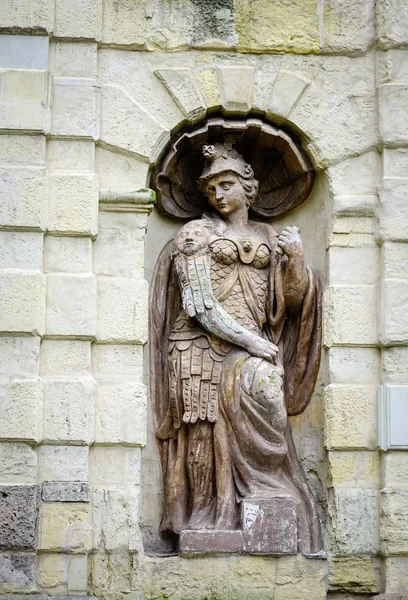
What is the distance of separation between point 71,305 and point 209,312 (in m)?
0.94

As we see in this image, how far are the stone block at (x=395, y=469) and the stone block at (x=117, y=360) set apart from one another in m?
1.73

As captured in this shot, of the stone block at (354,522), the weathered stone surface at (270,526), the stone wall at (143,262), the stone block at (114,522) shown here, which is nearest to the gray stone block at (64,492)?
the stone wall at (143,262)

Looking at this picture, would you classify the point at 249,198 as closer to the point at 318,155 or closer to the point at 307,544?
the point at 318,155

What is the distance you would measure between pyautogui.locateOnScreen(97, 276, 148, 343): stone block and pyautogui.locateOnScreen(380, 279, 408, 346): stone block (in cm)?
160

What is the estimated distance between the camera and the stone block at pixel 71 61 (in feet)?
28.5

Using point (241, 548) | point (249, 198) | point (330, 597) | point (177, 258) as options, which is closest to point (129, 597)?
point (241, 548)

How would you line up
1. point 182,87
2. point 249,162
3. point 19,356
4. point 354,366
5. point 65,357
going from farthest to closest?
point 249,162 < point 182,87 < point 354,366 < point 65,357 < point 19,356

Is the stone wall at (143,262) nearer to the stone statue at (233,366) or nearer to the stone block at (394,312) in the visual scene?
the stone block at (394,312)

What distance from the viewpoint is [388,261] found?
862 cm

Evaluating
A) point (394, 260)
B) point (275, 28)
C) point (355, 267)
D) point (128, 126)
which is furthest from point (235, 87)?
point (394, 260)

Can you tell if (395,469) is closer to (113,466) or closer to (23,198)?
(113,466)

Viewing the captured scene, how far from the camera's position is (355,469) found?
27.8 feet

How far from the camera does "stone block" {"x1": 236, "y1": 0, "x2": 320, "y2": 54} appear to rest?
8.95m

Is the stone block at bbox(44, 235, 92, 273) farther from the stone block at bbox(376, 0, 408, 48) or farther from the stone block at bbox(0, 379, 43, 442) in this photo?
the stone block at bbox(376, 0, 408, 48)
